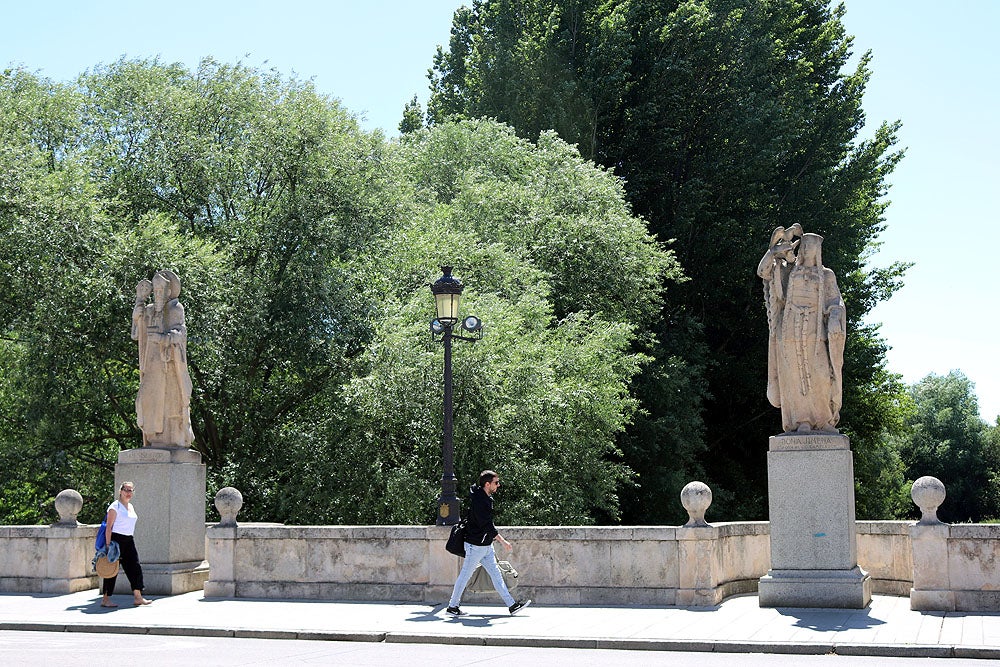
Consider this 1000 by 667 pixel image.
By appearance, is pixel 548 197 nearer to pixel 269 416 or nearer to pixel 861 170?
pixel 269 416

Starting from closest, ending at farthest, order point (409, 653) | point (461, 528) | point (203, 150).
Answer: point (409, 653) → point (461, 528) → point (203, 150)

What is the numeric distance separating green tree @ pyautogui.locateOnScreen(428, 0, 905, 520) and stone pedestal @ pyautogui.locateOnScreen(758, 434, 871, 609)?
73.9 ft

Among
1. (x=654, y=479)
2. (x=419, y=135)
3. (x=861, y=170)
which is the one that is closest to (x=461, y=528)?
(x=654, y=479)

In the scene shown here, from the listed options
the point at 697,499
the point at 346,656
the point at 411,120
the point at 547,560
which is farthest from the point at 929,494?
the point at 411,120

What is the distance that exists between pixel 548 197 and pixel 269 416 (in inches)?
Answer: 394

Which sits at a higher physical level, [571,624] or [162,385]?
[162,385]

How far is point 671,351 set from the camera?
118 ft

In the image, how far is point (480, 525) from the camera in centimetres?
1384

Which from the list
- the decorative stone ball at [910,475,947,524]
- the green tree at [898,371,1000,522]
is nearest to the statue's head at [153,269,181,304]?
the decorative stone ball at [910,475,947,524]

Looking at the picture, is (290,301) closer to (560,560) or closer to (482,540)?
(560,560)

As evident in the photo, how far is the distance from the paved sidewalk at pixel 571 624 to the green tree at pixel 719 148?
23.3m

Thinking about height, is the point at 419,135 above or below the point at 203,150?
above

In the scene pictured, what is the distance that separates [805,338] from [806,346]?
103 millimetres

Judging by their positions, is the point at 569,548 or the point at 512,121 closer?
the point at 569,548
